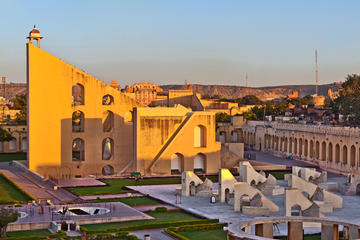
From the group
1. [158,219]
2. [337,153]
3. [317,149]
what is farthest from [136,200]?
[317,149]

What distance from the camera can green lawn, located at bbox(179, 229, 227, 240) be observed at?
24820 millimetres

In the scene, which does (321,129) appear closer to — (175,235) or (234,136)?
(234,136)

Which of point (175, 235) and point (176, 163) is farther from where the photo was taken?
point (176, 163)

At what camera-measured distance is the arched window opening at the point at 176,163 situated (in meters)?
49.0

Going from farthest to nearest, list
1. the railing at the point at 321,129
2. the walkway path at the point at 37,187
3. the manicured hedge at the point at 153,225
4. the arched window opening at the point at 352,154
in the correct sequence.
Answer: the railing at the point at 321,129, the arched window opening at the point at 352,154, the walkway path at the point at 37,187, the manicured hedge at the point at 153,225

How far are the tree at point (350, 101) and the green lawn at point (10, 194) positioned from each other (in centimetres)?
4084

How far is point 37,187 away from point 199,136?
15.9 meters

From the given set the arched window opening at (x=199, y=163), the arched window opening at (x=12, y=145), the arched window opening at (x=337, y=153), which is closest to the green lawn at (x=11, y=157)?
the arched window opening at (x=12, y=145)

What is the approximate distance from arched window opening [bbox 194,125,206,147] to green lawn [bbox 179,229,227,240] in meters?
23.5

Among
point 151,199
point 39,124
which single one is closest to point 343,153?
point 151,199

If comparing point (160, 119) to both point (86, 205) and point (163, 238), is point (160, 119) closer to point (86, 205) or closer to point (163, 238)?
point (86, 205)

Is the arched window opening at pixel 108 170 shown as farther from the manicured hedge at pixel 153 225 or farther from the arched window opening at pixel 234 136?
the arched window opening at pixel 234 136

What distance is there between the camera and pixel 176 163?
49.4m

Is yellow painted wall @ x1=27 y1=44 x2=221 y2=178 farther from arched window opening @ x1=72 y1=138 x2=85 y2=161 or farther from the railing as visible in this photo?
the railing
